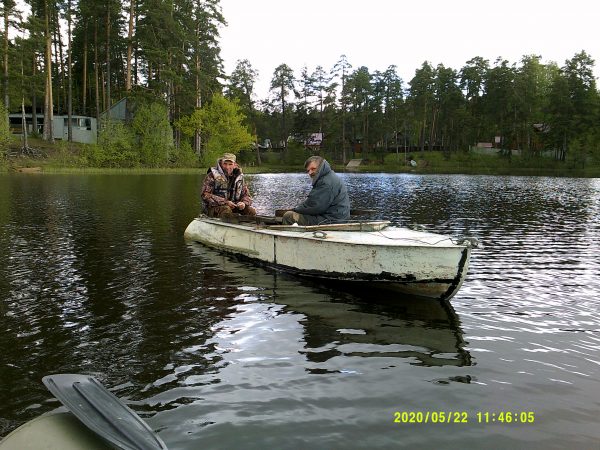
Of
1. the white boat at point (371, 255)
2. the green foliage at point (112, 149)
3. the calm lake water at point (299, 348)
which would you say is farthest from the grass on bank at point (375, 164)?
the white boat at point (371, 255)

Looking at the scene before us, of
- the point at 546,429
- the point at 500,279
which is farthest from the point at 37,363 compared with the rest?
the point at 500,279

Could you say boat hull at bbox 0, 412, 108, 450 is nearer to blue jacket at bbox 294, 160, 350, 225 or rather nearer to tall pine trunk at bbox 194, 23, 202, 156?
blue jacket at bbox 294, 160, 350, 225

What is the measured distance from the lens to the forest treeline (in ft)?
180

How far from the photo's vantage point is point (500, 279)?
420 inches

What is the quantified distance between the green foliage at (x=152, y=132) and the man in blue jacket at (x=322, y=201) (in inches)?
2005

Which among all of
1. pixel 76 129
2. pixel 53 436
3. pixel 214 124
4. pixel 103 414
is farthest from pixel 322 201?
pixel 76 129

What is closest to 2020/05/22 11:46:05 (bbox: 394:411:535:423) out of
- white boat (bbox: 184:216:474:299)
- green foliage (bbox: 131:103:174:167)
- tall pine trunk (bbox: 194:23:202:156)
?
white boat (bbox: 184:216:474:299)

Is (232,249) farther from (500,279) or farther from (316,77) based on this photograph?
(316,77)

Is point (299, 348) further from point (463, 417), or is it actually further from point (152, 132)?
point (152, 132)

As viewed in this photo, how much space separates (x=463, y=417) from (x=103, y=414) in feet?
11.8

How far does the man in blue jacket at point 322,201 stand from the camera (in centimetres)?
1026

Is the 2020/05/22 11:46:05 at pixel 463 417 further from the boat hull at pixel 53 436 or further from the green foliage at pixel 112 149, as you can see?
the green foliage at pixel 112 149

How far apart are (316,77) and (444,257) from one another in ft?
320

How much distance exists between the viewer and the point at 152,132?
5788 centimetres
